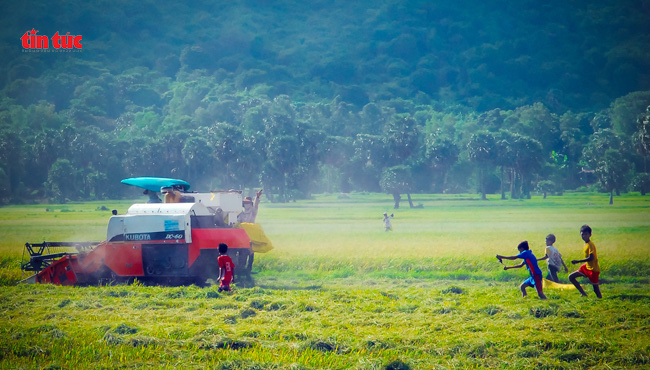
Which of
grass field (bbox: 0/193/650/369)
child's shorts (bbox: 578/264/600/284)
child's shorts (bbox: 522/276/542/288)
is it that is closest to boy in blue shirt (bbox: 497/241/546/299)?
child's shorts (bbox: 522/276/542/288)

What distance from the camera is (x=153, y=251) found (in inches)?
705

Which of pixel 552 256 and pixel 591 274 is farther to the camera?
pixel 552 256

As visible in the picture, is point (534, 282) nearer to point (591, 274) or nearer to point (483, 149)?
point (591, 274)

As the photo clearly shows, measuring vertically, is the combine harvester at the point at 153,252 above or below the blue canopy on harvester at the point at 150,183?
below

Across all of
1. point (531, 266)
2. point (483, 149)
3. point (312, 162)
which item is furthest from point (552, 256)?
point (312, 162)

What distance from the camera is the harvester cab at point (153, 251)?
17.7m

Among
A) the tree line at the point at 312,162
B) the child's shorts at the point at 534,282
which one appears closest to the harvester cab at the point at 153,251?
the child's shorts at the point at 534,282

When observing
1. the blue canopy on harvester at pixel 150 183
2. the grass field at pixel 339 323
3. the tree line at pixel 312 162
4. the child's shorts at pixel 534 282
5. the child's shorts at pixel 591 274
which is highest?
the tree line at pixel 312 162

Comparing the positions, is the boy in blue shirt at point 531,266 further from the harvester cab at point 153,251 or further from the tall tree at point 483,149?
the tall tree at point 483,149

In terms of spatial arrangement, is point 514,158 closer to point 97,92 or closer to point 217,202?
point 217,202

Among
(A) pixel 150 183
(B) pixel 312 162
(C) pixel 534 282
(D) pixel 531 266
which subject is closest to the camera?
(D) pixel 531 266

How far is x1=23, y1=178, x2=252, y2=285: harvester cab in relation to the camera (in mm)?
17734

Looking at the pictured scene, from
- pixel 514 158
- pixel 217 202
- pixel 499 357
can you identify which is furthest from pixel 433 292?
pixel 514 158

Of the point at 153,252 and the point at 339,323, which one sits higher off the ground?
the point at 153,252
